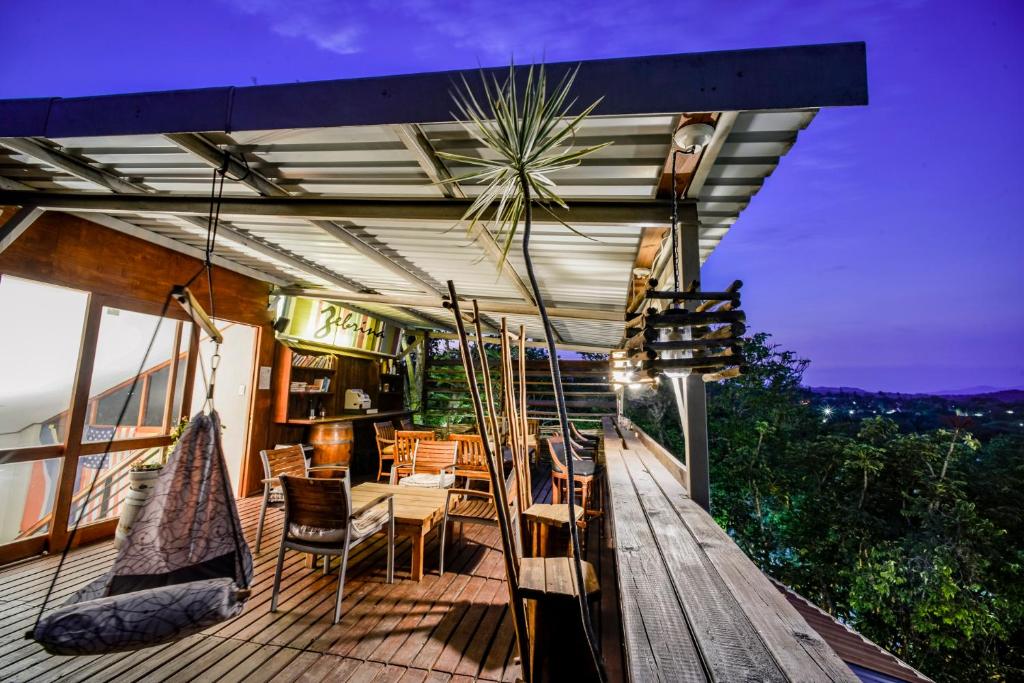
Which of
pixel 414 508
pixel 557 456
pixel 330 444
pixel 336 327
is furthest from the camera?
pixel 336 327

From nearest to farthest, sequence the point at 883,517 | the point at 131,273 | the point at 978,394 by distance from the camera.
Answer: the point at 131,273 < the point at 883,517 < the point at 978,394

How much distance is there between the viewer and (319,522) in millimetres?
2928

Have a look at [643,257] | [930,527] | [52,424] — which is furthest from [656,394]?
[52,424]

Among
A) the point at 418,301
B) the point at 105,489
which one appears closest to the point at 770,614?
the point at 418,301

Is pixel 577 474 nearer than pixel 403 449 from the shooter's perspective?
Yes

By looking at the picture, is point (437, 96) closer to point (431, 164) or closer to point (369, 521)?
point (431, 164)

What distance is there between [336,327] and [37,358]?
3.28 meters

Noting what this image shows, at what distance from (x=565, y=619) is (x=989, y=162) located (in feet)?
387

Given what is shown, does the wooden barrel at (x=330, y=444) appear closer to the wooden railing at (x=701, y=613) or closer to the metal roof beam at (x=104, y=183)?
the metal roof beam at (x=104, y=183)

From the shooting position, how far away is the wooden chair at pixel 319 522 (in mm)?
2811

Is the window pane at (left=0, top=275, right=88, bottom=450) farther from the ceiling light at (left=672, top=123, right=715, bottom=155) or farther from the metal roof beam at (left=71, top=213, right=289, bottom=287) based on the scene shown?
the ceiling light at (left=672, top=123, right=715, bottom=155)

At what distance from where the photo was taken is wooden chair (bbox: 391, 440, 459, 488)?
4715 millimetres

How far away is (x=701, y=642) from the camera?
4.14 ft

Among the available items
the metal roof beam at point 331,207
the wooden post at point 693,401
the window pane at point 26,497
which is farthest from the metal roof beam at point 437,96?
the window pane at point 26,497
